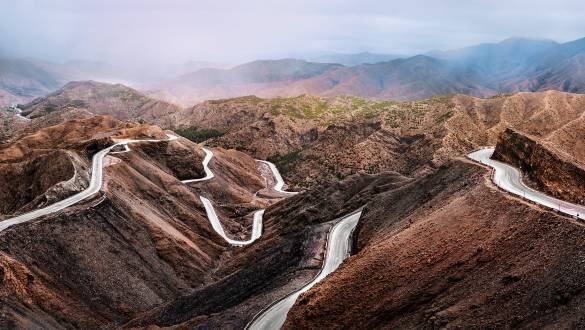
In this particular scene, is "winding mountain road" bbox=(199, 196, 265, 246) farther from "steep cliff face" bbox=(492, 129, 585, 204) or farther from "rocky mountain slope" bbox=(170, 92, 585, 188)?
"steep cliff face" bbox=(492, 129, 585, 204)

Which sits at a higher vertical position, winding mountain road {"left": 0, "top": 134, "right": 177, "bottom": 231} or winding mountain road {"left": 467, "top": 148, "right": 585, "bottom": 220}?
winding mountain road {"left": 467, "top": 148, "right": 585, "bottom": 220}

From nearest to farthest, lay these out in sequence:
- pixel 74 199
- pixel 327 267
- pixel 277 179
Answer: pixel 327 267, pixel 74 199, pixel 277 179

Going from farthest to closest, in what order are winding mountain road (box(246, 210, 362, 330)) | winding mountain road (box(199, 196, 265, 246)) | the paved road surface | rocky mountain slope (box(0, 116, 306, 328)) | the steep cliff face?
the paved road surface, winding mountain road (box(199, 196, 265, 246)), rocky mountain slope (box(0, 116, 306, 328)), the steep cliff face, winding mountain road (box(246, 210, 362, 330))

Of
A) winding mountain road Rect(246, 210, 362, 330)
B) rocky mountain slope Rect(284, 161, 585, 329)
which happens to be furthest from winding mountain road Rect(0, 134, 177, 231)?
rocky mountain slope Rect(284, 161, 585, 329)

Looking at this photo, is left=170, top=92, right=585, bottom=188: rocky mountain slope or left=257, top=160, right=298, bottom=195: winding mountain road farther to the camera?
left=257, top=160, right=298, bottom=195: winding mountain road

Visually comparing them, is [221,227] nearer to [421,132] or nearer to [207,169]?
[207,169]

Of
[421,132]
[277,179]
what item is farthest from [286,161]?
[421,132]
